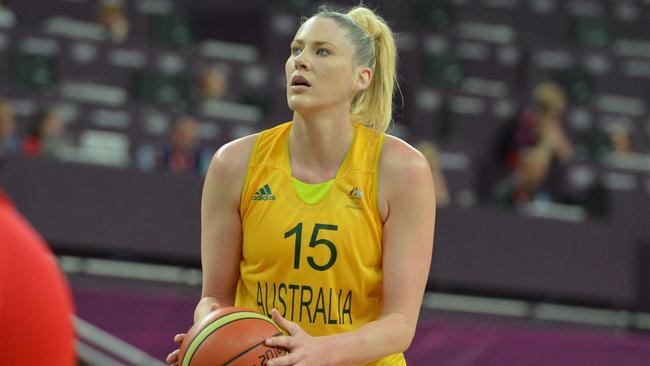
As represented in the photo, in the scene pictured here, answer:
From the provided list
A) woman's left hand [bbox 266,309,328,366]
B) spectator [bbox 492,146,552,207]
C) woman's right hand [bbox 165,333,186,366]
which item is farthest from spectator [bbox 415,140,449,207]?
woman's left hand [bbox 266,309,328,366]

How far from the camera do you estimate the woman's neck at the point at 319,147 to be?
3.90m

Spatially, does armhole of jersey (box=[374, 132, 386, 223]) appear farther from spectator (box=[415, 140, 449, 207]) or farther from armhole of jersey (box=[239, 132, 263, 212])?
spectator (box=[415, 140, 449, 207])

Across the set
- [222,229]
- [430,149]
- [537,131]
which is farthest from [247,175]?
[537,131]

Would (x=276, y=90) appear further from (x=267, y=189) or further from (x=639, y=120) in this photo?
(x=267, y=189)

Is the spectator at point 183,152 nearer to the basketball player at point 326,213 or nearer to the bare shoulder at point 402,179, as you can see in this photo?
the basketball player at point 326,213

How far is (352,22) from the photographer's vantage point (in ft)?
12.8

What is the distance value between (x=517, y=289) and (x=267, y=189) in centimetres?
597

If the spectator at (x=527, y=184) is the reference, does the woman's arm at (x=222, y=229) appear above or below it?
above

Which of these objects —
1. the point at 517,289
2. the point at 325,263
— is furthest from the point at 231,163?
the point at 517,289

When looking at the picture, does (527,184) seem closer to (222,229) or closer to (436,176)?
(436,176)

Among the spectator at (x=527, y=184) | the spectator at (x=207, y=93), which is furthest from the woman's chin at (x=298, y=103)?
the spectator at (x=207, y=93)

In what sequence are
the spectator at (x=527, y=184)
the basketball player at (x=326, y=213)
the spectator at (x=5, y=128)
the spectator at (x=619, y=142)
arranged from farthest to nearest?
the spectator at (x=619, y=142) < the spectator at (x=527, y=184) < the spectator at (x=5, y=128) < the basketball player at (x=326, y=213)

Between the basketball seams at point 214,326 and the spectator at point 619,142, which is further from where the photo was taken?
the spectator at point 619,142

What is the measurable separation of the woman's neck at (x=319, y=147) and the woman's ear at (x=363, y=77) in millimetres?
99
